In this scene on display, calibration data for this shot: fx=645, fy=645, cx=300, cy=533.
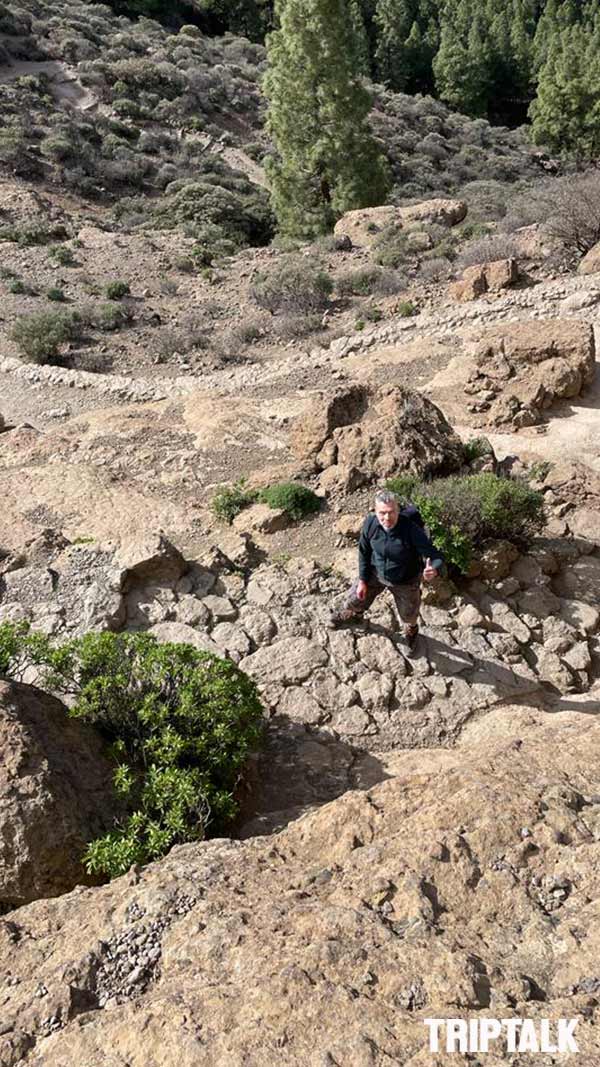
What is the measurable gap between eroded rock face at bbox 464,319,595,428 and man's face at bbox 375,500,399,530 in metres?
5.73

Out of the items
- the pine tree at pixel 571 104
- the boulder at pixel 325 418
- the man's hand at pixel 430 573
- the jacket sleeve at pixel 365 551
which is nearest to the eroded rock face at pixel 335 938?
the man's hand at pixel 430 573

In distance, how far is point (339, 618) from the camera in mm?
6324

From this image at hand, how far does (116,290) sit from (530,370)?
11100 mm

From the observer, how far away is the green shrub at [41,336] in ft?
45.3

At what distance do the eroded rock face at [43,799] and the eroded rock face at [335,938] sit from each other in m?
0.24

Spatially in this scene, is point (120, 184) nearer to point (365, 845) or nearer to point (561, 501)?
point (561, 501)

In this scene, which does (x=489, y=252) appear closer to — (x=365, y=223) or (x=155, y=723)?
(x=365, y=223)

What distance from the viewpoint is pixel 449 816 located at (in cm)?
346

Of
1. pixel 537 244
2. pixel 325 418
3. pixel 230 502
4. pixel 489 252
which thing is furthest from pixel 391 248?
pixel 230 502

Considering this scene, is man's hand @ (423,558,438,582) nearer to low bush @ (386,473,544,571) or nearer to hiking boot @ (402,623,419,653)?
hiking boot @ (402,623,419,653)

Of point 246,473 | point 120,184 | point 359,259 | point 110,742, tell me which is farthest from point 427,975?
point 120,184

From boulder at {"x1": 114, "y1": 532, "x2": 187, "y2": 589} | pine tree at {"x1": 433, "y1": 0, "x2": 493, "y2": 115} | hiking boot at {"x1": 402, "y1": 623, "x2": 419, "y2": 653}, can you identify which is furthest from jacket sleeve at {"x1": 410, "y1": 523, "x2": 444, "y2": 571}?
pine tree at {"x1": 433, "y1": 0, "x2": 493, "y2": 115}

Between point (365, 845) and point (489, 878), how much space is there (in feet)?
2.33

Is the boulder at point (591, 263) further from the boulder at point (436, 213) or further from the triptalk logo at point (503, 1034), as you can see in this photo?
the triptalk logo at point (503, 1034)
